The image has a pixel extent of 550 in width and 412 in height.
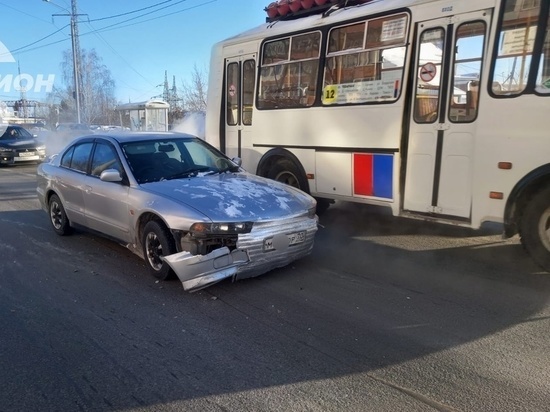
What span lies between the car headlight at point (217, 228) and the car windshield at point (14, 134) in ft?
64.0

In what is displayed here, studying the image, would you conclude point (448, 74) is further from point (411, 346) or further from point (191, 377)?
point (191, 377)

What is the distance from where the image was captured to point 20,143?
20.4 metres

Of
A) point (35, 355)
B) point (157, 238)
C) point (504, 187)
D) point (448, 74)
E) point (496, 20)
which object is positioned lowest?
point (35, 355)

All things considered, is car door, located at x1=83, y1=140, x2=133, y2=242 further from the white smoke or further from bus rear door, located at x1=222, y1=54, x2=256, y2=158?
the white smoke

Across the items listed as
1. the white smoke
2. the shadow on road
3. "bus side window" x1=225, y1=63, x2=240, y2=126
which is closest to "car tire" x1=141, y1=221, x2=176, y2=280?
the shadow on road

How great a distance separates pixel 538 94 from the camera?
191 inches

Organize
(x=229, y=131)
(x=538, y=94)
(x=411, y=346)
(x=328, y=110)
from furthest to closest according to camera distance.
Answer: (x=229, y=131) → (x=328, y=110) → (x=538, y=94) → (x=411, y=346)

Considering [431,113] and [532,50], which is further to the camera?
[431,113]

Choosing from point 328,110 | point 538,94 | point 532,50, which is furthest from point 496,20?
point 328,110

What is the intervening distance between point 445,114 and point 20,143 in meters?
19.6

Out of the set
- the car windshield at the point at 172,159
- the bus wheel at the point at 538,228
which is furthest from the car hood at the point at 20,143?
the bus wheel at the point at 538,228

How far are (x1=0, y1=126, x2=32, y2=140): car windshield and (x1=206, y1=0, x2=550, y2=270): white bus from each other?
53.4ft

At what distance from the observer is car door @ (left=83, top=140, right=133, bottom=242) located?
5645mm

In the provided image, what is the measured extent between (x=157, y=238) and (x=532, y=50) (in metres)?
4.37
